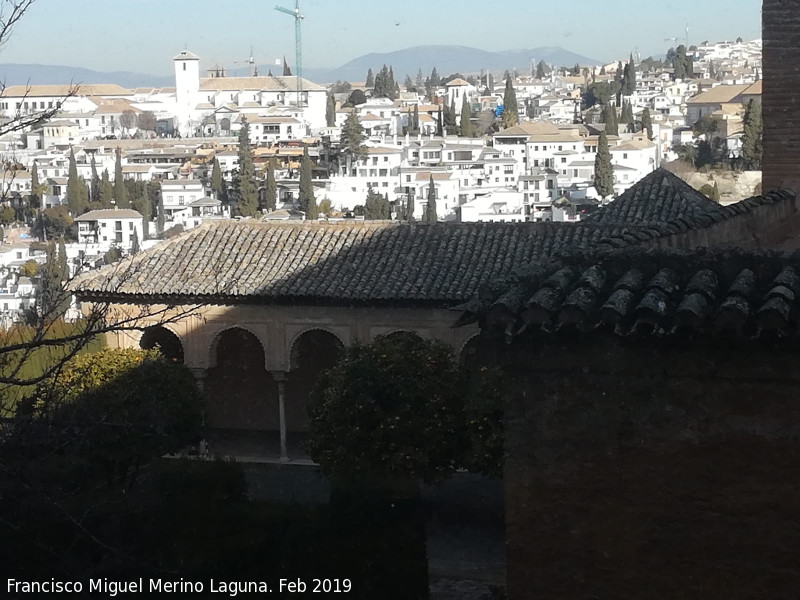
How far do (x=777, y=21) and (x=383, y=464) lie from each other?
753 cm

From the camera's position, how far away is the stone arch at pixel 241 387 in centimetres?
2078

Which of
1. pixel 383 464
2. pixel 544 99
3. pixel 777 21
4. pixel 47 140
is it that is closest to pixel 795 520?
pixel 777 21

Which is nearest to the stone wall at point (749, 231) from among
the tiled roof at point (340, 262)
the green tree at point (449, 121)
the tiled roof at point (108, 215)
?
the tiled roof at point (340, 262)

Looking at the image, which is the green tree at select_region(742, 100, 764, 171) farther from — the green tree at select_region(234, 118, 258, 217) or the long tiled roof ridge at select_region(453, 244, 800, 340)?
the long tiled roof ridge at select_region(453, 244, 800, 340)

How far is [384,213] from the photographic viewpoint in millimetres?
80938

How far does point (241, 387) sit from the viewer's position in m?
20.9

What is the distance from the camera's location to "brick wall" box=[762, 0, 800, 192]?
9.09 m

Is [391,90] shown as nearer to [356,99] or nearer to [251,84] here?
[356,99]

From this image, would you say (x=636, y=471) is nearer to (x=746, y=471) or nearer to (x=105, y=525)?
(x=746, y=471)

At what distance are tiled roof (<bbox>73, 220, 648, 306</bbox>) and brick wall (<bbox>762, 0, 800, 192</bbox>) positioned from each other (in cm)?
833

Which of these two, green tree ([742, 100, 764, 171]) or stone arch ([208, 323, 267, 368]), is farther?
green tree ([742, 100, 764, 171])

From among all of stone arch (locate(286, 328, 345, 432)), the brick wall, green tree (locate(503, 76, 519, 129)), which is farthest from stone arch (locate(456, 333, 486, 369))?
green tree (locate(503, 76, 519, 129))

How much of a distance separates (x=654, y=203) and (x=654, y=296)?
15.8 m

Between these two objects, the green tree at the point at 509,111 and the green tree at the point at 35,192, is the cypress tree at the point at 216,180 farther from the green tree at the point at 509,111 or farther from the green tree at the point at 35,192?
the green tree at the point at 509,111
